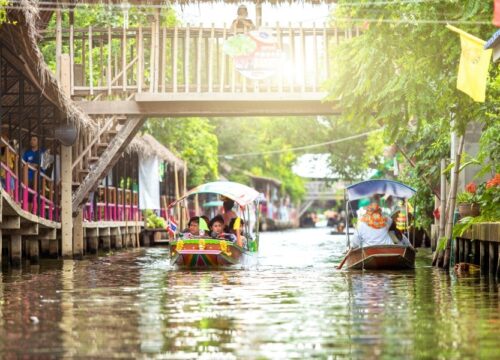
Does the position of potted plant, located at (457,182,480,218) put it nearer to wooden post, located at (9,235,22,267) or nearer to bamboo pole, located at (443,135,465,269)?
bamboo pole, located at (443,135,465,269)

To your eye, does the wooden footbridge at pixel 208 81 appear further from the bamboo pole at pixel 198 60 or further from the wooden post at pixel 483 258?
the wooden post at pixel 483 258

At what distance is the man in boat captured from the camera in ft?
65.1

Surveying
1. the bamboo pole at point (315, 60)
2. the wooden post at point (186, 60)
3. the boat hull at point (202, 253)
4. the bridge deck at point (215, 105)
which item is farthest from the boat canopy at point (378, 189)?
the wooden post at point (186, 60)

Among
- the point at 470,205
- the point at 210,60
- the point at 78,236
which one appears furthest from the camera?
the point at 78,236

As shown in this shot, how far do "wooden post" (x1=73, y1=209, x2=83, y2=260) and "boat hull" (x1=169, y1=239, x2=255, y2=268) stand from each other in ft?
19.8

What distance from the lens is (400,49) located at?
52.4 feet

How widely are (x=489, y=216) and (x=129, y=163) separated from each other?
2064 cm

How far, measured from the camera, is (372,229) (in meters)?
19.9

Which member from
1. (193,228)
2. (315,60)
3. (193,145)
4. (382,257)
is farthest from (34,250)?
(193,145)

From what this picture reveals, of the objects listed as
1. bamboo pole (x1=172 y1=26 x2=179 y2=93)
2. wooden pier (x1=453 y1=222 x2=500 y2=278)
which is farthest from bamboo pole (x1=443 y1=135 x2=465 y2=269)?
bamboo pole (x1=172 y1=26 x2=179 y2=93)

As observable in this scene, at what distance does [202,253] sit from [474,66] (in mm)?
8103

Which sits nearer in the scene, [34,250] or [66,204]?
[34,250]

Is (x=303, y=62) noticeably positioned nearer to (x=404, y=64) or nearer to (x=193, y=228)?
(x=193, y=228)

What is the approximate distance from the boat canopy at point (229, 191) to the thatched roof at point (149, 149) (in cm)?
676
